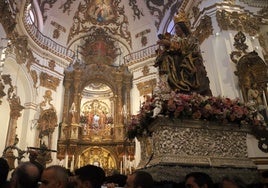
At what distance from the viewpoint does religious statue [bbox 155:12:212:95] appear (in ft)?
15.7

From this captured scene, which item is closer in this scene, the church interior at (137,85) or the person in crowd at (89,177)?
the person in crowd at (89,177)

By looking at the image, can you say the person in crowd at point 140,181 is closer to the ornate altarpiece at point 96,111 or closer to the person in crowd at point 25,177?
the person in crowd at point 25,177

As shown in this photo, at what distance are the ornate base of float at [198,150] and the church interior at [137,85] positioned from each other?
2cm

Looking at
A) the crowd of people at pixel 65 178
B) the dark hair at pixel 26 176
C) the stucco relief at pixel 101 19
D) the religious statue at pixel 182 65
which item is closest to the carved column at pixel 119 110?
the stucco relief at pixel 101 19

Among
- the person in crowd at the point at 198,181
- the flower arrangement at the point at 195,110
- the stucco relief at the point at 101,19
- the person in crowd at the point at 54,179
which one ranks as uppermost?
the stucco relief at the point at 101,19

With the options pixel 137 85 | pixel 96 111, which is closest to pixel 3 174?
pixel 137 85

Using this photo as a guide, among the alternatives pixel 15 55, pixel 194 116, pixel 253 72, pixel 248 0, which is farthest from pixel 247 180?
pixel 15 55

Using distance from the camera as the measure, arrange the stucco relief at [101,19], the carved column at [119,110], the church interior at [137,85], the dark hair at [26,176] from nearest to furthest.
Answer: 1. the dark hair at [26,176]
2. the church interior at [137,85]
3. the carved column at [119,110]
4. the stucco relief at [101,19]

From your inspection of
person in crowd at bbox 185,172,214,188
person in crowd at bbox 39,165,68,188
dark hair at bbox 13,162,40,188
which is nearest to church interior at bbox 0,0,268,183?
person in crowd at bbox 185,172,214,188

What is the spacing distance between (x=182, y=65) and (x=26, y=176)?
11.6 ft

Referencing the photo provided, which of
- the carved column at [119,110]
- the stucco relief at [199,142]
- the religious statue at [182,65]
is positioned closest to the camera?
the stucco relief at [199,142]

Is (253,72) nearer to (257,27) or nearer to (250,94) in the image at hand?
(250,94)

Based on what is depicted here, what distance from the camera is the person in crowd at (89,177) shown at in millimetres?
2447

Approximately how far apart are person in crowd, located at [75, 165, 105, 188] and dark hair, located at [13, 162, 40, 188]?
1.26ft
